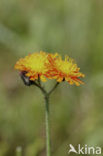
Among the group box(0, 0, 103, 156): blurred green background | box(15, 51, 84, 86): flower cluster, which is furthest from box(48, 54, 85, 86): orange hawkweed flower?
box(0, 0, 103, 156): blurred green background

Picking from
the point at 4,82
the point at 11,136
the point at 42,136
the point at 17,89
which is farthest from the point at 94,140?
the point at 4,82

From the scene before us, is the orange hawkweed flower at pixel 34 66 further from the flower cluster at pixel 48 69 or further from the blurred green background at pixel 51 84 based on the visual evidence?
the blurred green background at pixel 51 84

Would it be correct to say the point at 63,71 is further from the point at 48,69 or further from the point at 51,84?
the point at 51,84

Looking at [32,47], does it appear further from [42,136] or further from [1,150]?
[1,150]

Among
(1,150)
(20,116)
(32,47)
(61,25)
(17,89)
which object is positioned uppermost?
(61,25)

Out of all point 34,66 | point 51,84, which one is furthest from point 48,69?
point 51,84

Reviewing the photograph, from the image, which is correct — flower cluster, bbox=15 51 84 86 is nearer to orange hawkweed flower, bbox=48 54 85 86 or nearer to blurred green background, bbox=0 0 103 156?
orange hawkweed flower, bbox=48 54 85 86

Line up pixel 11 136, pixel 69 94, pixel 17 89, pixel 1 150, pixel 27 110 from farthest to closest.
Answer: pixel 17 89 < pixel 69 94 < pixel 27 110 < pixel 11 136 < pixel 1 150
